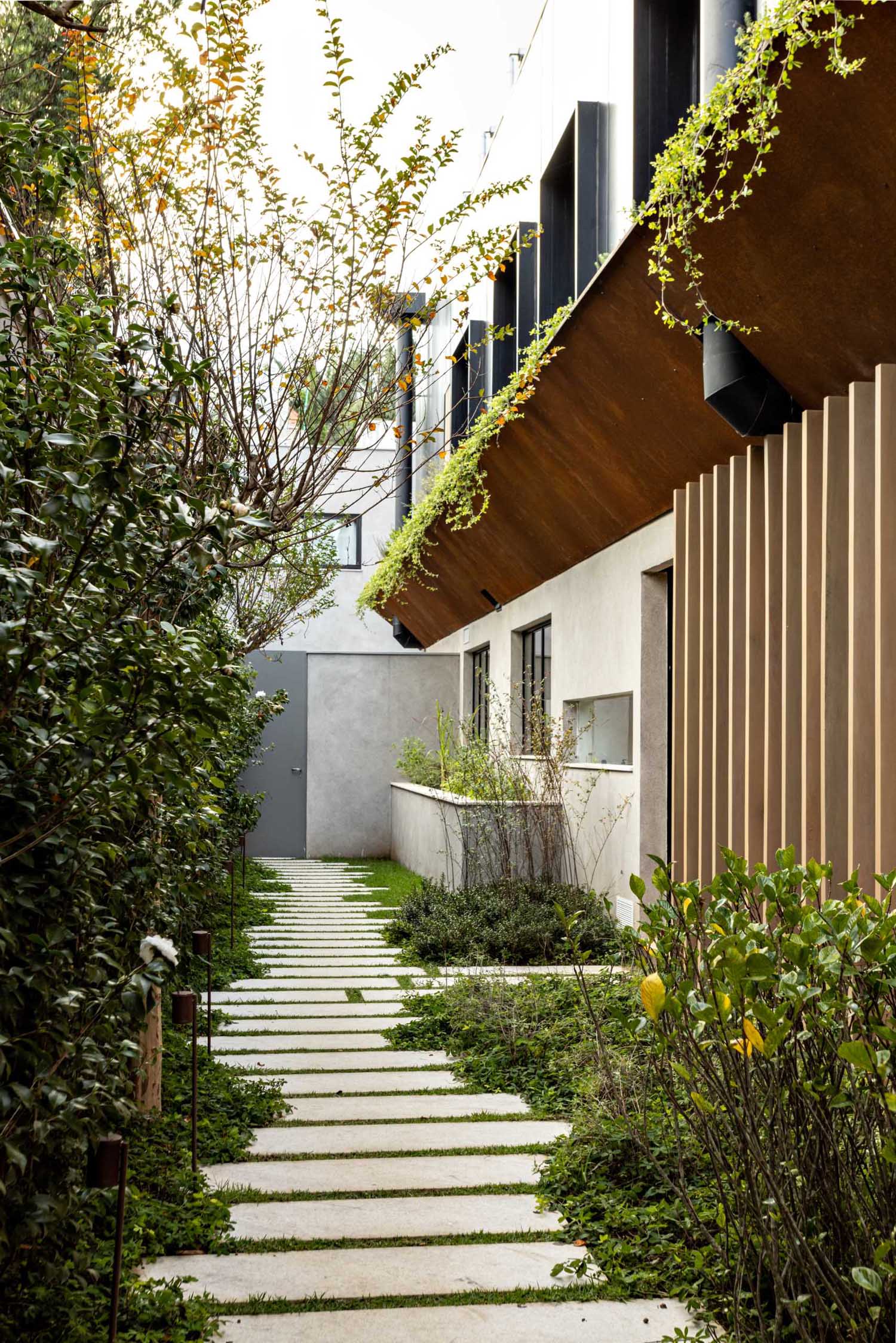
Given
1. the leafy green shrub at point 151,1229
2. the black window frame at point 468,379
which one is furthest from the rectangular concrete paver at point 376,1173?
the black window frame at point 468,379

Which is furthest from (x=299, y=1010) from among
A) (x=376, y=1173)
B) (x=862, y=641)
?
(x=862, y=641)

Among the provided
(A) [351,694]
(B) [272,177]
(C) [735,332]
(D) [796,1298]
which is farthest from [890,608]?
(A) [351,694]

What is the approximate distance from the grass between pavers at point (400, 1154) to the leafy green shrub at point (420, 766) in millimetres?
8328

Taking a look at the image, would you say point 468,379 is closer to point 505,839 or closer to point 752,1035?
point 505,839

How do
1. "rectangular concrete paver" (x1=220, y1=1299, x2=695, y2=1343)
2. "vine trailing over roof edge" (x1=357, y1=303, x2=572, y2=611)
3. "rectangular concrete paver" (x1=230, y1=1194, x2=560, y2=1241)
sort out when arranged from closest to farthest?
"rectangular concrete paver" (x1=220, y1=1299, x2=695, y2=1343)
"rectangular concrete paver" (x1=230, y1=1194, x2=560, y2=1241)
"vine trailing over roof edge" (x1=357, y1=303, x2=572, y2=611)

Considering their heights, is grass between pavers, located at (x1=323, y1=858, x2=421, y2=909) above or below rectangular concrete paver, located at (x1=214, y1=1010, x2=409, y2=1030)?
below

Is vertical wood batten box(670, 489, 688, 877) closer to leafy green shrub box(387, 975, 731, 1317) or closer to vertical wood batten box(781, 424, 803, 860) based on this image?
leafy green shrub box(387, 975, 731, 1317)

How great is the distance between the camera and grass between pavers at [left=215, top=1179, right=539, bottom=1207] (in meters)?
3.53

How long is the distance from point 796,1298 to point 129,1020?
1.50 meters

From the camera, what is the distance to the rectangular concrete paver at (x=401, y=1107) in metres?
4.43

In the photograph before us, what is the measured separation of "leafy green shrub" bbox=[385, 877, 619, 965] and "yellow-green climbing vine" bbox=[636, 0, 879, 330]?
3923 mm

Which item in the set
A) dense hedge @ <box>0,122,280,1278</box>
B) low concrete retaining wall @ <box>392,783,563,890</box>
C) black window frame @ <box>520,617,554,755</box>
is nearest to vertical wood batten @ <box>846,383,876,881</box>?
dense hedge @ <box>0,122,280,1278</box>

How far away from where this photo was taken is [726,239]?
162 inches

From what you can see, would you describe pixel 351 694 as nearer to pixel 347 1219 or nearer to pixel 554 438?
pixel 554 438
